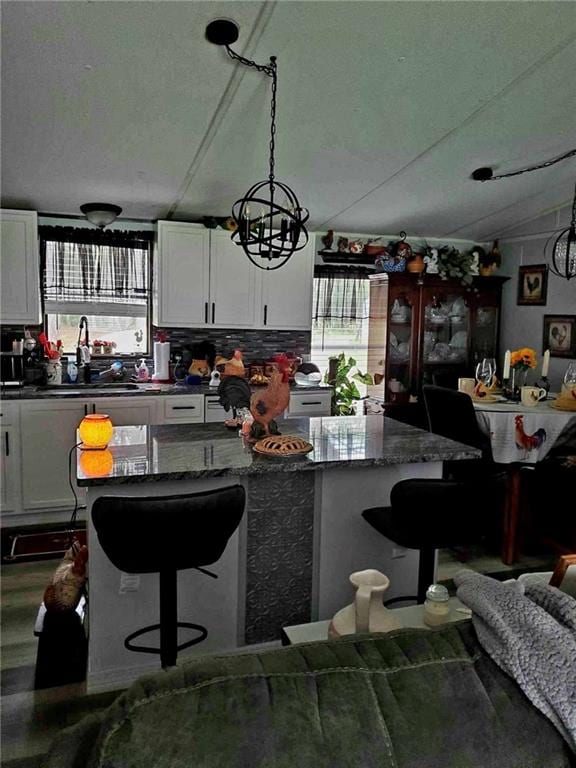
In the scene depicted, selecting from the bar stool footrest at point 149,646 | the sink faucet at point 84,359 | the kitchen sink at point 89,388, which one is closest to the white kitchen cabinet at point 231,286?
the kitchen sink at point 89,388

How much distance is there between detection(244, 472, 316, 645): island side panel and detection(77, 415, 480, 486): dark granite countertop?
0.16 m

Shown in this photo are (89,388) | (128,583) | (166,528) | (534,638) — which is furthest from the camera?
(89,388)

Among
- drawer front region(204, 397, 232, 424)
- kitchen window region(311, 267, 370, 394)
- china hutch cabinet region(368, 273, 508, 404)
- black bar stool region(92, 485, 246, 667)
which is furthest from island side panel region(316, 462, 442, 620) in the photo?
kitchen window region(311, 267, 370, 394)

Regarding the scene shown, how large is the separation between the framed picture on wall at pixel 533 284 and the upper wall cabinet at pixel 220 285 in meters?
2.20

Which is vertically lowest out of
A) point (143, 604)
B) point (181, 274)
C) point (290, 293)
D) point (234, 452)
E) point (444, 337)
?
point (143, 604)

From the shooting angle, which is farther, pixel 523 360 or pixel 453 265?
pixel 453 265

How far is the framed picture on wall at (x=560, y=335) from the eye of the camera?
5051 mm

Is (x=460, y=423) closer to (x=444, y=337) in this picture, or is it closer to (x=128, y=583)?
(x=444, y=337)

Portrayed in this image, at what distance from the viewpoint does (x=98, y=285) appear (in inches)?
189

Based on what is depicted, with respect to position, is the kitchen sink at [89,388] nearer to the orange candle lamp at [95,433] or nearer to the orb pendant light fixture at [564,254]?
the orange candle lamp at [95,433]

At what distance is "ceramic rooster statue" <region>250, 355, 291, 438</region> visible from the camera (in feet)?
8.36

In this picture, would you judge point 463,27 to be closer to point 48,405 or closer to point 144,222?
point 144,222

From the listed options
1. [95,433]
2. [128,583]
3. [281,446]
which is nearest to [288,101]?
[281,446]

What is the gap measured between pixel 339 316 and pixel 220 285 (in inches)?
53.4
